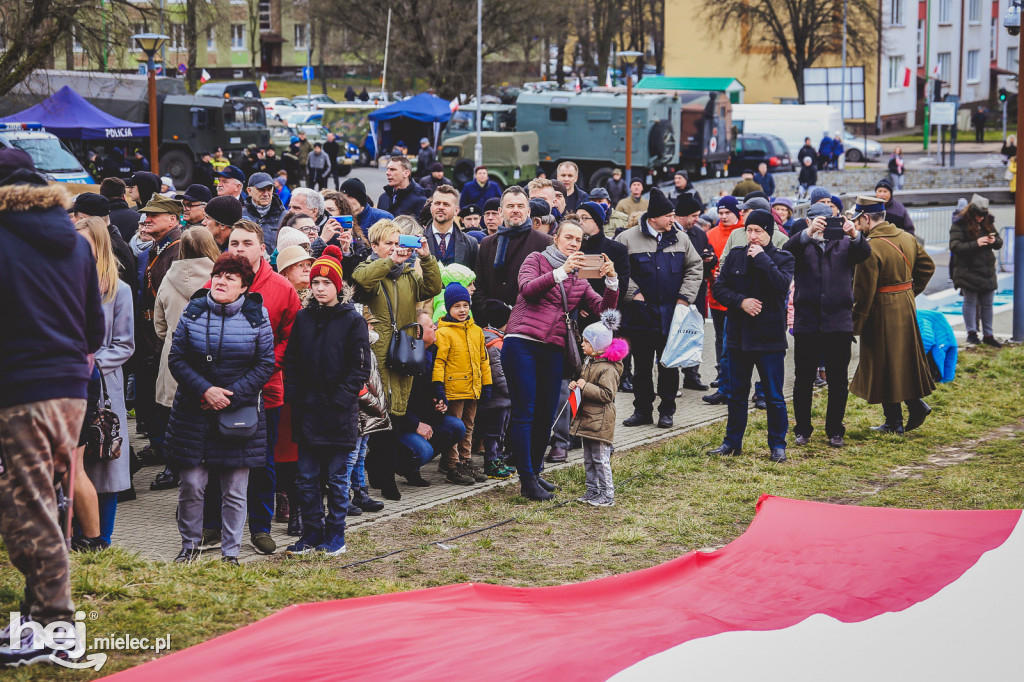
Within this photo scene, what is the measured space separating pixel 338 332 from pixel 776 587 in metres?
2.92

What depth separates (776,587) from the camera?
5195 millimetres

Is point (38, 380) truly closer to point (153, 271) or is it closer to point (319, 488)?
point (319, 488)

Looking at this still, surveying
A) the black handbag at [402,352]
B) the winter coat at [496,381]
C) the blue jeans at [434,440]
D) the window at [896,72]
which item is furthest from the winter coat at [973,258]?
the window at [896,72]

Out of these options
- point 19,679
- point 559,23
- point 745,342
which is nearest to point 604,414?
point 745,342

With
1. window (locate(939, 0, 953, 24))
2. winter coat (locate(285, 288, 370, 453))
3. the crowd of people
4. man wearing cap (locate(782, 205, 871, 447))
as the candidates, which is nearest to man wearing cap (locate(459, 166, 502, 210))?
the crowd of people

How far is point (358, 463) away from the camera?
795cm

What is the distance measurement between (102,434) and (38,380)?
5.88ft

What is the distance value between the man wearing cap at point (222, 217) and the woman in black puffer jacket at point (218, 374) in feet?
6.29

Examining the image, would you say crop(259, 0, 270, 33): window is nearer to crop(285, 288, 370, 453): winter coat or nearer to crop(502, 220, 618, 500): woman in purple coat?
crop(502, 220, 618, 500): woman in purple coat

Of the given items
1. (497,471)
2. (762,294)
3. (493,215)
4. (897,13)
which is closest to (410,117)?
(493,215)

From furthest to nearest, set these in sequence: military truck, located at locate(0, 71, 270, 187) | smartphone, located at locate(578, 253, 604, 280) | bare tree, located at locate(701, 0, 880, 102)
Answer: bare tree, located at locate(701, 0, 880, 102)
military truck, located at locate(0, 71, 270, 187)
smartphone, located at locate(578, 253, 604, 280)

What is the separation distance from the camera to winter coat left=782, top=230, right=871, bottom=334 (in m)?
9.68

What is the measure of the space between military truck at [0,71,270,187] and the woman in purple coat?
31.2 meters

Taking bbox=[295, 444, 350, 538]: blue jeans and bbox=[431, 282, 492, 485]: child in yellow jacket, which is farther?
bbox=[431, 282, 492, 485]: child in yellow jacket
